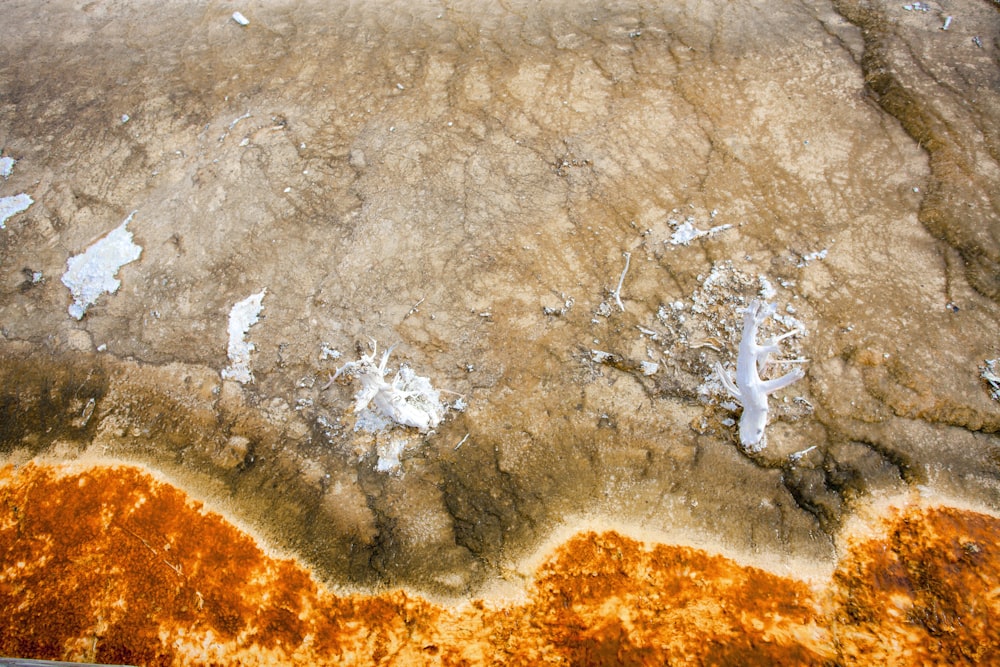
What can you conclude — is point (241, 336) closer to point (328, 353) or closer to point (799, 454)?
point (328, 353)

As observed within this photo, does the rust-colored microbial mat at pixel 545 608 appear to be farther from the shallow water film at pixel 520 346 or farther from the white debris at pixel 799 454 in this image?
the white debris at pixel 799 454

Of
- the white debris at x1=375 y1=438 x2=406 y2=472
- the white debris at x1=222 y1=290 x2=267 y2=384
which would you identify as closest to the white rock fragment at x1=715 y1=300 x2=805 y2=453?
the white debris at x1=375 y1=438 x2=406 y2=472

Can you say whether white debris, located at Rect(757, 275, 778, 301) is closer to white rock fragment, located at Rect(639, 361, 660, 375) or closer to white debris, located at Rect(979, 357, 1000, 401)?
white rock fragment, located at Rect(639, 361, 660, 375)

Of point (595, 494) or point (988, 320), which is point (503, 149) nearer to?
point (595, 494)

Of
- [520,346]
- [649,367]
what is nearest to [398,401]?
[520,346]

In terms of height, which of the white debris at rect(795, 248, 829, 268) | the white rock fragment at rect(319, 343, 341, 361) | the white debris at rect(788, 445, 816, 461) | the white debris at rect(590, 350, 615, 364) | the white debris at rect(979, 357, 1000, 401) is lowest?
the white rock fragment at rect(319, 343, 341, 361)

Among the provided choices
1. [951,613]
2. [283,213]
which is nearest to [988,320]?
[951,613]
